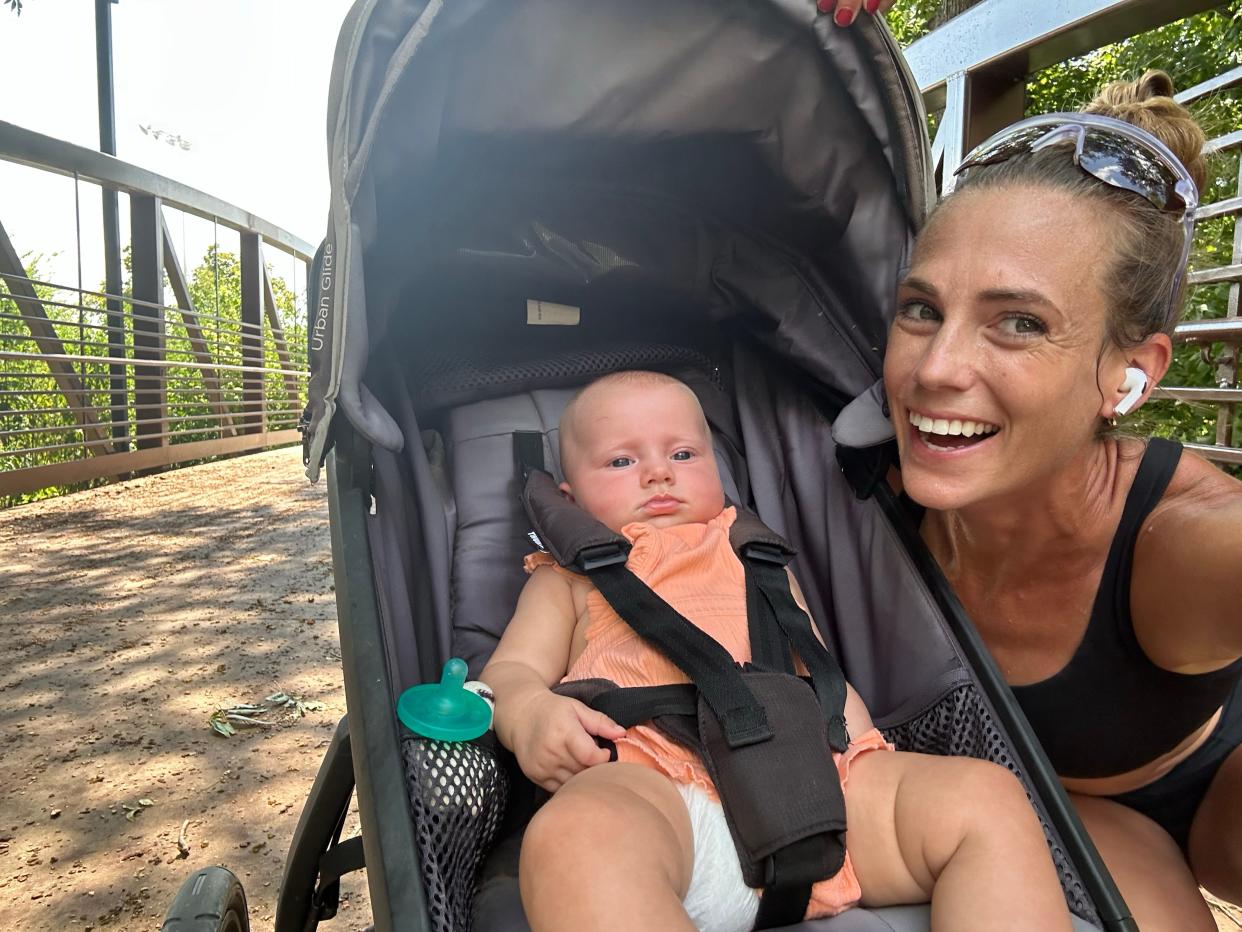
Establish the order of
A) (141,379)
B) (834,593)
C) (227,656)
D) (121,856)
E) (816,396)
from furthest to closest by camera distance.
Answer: (141,379)
(227,656)
(121,856)
(816,396)
(834,593)

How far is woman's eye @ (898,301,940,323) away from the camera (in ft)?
4.78

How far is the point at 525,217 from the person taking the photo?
6.29ft

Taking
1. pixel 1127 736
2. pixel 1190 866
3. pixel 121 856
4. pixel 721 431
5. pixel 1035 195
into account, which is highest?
pixel 1035 195

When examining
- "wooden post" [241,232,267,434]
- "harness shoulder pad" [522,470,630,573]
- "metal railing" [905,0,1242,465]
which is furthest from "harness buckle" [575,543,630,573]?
"wooden post" [241,232,267,434]

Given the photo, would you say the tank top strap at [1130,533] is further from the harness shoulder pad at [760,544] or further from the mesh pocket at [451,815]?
the mesh pocket at [451,815]

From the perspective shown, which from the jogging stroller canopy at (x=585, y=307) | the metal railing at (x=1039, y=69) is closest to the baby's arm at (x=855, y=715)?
the jogging stroller canopy at (x=585, y=307)

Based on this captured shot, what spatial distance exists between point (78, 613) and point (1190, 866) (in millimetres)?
4193

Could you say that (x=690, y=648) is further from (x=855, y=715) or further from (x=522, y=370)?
(x=522, y=370)

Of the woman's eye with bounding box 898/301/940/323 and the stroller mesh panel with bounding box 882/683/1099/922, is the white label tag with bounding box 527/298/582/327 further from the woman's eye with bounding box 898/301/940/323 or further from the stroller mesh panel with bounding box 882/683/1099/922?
the stroller mesh panel with bounding box 882/683/1099/922

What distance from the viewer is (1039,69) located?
3.95 meters

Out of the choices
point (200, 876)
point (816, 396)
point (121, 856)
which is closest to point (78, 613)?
point (121, 856)

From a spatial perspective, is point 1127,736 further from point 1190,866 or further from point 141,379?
point 141,379

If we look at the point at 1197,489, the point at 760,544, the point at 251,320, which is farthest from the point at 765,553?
the point at 251,320

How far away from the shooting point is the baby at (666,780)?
1.02m
